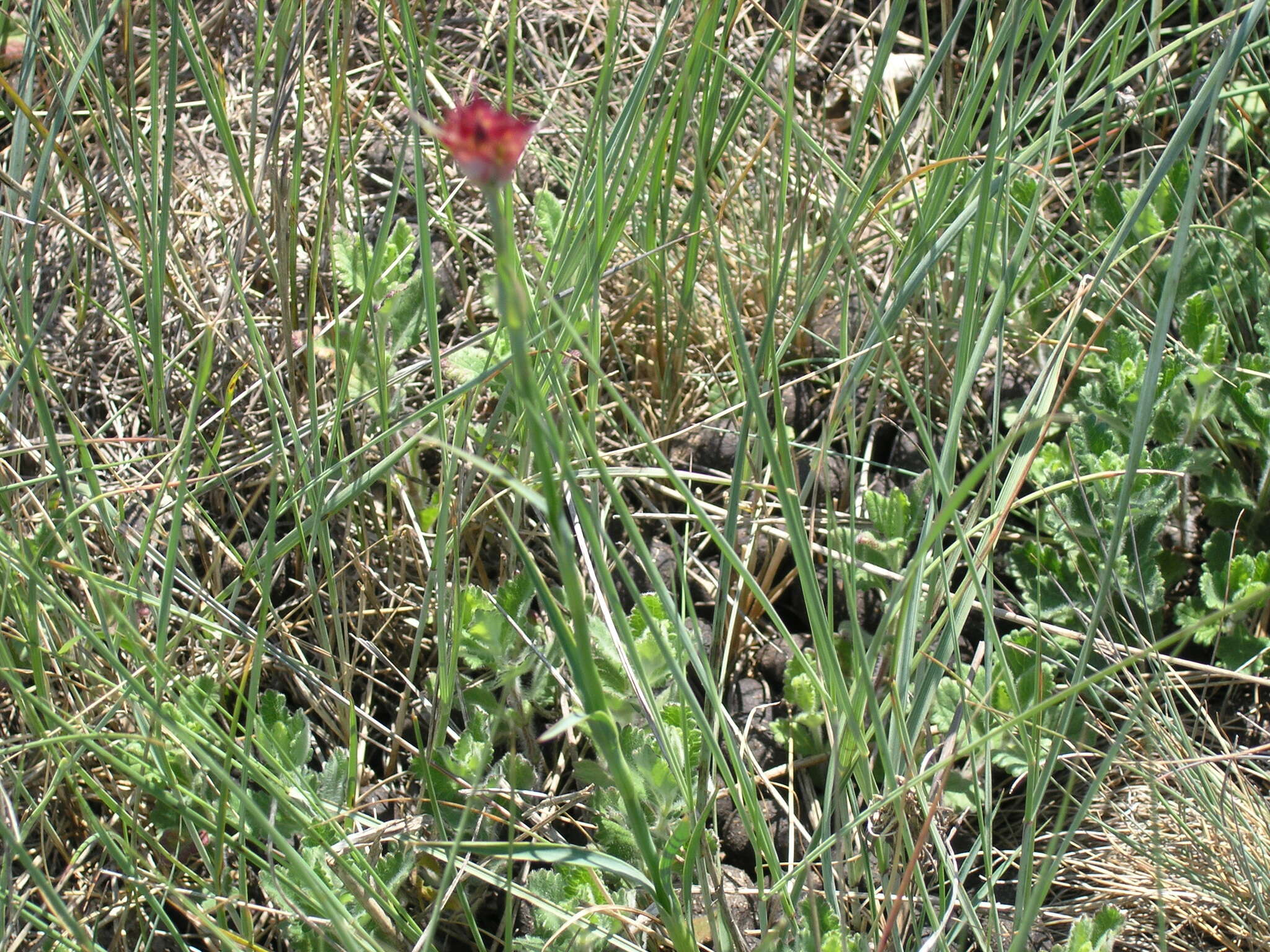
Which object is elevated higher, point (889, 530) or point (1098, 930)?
point (889, 530)

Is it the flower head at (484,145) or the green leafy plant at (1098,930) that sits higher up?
the flower head at (484,145)

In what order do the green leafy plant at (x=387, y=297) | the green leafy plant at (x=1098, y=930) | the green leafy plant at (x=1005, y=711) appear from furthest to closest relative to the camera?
1. the green leafy plant at (x=387, y=297)
2. the green leafy plant at (x=1005, y=711)
3. the green leafy plant at (x=1098, y=930)

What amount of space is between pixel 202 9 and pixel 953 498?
1.91m

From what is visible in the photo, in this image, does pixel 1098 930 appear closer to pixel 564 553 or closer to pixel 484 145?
pixel 564 553

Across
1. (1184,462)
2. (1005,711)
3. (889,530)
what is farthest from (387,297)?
(1184,462)

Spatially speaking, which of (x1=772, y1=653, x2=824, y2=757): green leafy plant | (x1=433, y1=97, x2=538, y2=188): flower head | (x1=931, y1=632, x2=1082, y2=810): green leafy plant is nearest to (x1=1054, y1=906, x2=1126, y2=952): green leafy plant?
(x1=931, y1=632, x2=1082, y2=810): green leafy plant

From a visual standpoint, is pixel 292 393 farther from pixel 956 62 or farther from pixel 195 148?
pixel 956 62

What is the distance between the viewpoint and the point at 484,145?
1.37 ft

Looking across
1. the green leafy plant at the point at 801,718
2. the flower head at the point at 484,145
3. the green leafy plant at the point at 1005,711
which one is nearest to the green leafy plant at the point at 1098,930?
the green leafy plant at the point at 1005,711

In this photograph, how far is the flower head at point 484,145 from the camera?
417 mm

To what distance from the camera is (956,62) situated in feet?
6.40

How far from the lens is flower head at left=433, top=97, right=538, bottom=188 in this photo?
417mm

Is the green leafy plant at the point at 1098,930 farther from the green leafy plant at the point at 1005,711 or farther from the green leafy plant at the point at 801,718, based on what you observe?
the green leafy plant at the point at 801,718

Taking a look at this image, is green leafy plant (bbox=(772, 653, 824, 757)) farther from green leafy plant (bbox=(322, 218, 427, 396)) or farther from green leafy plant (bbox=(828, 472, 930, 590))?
green leafy plant (bbox=(322, 218, 427, 396))
